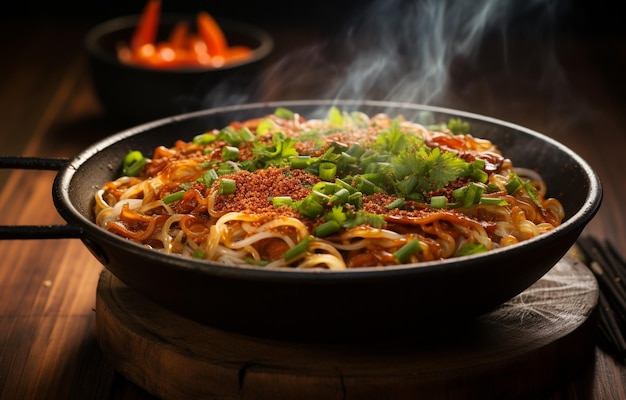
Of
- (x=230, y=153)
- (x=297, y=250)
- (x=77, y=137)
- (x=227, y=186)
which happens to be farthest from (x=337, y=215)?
(x=77, y=137)

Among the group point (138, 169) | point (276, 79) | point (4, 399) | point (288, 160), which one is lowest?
point (276, 79)

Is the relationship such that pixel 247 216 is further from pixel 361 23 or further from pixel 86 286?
pixel 361 23

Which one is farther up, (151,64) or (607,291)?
(607,291)

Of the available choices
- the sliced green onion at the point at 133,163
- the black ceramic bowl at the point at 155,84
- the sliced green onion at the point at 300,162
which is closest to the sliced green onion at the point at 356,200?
the sliced green onion at the point at 300,162

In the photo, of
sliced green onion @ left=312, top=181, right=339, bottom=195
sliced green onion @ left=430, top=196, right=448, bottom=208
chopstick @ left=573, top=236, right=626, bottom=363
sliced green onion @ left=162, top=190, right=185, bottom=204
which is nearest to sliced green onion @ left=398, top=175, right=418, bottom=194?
sliced green onion @ left=430, top=196, right=448, bottom=208

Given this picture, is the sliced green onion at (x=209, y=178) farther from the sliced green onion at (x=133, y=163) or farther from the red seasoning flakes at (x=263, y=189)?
the sliced green onion at (x=133, y=163)

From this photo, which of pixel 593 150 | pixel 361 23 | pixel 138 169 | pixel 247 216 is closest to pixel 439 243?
pixel 247 216

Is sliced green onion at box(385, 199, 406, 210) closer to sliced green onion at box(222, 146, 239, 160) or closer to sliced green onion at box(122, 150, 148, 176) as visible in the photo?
sliced green onion at box(222, 146, 239, 160)

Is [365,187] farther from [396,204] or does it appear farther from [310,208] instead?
[310,208]
